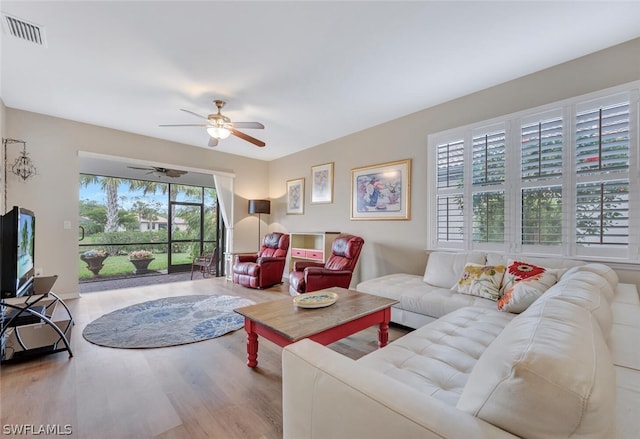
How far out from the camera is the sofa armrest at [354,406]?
648mm

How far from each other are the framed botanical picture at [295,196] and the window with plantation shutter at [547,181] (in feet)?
8.79

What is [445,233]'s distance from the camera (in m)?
3.43

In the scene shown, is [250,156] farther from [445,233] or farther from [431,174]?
[445,233]

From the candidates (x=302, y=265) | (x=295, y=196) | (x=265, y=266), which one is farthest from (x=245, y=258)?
(x=295, y=196)

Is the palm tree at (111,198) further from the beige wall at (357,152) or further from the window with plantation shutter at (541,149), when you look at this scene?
the window with plantation shutter at (541,149)

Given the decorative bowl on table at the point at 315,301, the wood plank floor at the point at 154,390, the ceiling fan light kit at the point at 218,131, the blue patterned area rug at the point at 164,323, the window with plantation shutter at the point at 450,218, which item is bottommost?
the wood plank floor at the point at 154,390

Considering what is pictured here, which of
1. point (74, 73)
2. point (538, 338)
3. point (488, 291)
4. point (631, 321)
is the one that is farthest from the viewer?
point (74, 73)

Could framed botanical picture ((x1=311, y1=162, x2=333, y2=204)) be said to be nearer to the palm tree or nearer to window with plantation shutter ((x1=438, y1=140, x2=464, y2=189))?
window with plantation shutter ((x1=438, y1=140, x2=464, y2=189))

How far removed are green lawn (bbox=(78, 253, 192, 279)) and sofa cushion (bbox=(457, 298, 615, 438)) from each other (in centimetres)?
737

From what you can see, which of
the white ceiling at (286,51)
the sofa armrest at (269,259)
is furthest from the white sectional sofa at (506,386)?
the sofa armrest at (269,259)

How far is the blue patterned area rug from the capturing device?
8.59 ft

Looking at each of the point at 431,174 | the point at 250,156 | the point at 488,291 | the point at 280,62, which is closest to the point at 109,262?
the point at 250,156

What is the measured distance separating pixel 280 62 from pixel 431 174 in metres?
2.27

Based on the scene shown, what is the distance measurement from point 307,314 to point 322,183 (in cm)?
335
